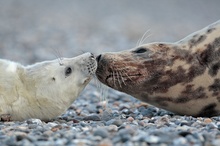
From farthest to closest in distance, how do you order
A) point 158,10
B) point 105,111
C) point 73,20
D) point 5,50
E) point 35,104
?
1. point 158,10
2. point 73,20
3. point 5,50
4. point 105,111
5. point 35,104

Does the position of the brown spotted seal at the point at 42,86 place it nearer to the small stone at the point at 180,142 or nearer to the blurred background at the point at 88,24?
the small stone at the point at 180,142

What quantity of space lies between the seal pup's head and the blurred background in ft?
11.7

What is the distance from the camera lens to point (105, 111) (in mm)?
7141

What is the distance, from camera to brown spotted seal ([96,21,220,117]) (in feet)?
20.9

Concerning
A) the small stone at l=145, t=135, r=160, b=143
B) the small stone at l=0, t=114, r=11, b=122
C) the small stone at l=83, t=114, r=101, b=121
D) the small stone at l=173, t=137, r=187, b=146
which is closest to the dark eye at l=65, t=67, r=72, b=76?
the small stone at l=83, t=114, r=101, b=121

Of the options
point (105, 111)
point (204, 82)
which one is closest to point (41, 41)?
point (105, 111)

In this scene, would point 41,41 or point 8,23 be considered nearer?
point 41,41

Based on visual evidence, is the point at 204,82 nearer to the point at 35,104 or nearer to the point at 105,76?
the point at 105,76

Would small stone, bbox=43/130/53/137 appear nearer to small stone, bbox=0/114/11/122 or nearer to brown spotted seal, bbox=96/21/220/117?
small stone, bbox=0/114/11/122

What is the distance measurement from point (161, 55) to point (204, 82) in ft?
1.95

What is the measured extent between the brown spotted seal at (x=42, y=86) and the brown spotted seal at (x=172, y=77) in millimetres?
240

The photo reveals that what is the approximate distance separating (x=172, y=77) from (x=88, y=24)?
1431cm

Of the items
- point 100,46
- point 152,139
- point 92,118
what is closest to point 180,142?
point 152,139

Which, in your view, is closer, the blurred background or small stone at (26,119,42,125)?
small stone at (26,119,42,125)
